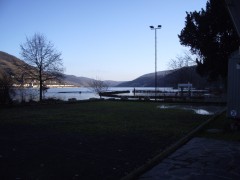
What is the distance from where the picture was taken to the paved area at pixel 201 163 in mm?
6328

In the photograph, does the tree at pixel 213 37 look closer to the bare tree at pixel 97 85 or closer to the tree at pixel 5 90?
the tree at pixel 5 90

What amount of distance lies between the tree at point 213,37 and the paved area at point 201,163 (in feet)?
43.0

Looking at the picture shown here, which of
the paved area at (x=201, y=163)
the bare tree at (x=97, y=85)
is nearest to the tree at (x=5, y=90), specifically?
the paved area at (x=201, y=163)

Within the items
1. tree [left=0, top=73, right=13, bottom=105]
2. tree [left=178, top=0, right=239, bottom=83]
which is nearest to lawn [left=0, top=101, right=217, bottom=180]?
tree [left=178, top=0, right=239, bottom=83]

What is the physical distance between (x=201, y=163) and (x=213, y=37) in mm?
16420

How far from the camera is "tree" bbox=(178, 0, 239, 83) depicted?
69.0ft

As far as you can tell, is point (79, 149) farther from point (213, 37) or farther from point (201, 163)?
point (213, 37)

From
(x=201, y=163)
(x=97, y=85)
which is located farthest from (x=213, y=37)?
(x=97, y=85)

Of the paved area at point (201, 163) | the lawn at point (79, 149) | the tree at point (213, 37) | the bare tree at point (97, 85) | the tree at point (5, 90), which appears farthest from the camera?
the bare tree at point (97, 85)

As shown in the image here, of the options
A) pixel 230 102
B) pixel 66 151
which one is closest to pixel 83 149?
pixel 66 151

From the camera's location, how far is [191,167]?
6902mm

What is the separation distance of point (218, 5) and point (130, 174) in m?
17.7

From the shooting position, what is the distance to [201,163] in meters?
7.25

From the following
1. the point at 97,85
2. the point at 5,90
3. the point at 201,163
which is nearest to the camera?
the point at 201,163
